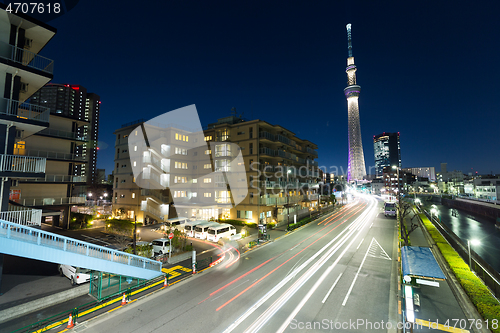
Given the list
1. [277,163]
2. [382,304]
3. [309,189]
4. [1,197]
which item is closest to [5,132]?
[1,197]

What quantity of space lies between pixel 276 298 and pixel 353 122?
17513 cm

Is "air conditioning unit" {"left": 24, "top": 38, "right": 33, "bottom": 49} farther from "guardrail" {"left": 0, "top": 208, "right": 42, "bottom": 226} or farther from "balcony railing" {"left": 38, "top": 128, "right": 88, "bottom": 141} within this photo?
"balcony railing" {"left": 38, "top": 128, "right": 88, "bottom": 141}

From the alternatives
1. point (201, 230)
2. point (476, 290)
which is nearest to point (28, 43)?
point (201, 230)

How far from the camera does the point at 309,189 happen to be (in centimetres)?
5525

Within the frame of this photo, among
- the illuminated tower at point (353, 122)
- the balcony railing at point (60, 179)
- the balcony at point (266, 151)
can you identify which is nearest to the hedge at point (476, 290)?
the balcony at point (266, 151)

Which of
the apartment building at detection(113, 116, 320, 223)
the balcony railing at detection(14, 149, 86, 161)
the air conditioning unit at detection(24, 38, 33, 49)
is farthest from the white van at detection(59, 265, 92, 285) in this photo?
the apartment building at detection(113, 116, 320, 223)

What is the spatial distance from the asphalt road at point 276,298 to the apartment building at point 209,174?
16544mm

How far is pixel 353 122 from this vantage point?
164 meters

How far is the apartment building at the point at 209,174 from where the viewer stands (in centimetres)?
3544

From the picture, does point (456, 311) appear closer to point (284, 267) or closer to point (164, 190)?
point (284, 267)

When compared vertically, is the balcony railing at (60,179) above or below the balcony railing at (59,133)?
below

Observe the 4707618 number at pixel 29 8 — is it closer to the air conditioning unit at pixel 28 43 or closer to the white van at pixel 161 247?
the air conditioning unit at pixel 28 43

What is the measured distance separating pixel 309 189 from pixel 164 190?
35.2m

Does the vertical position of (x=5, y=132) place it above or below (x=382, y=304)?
above
